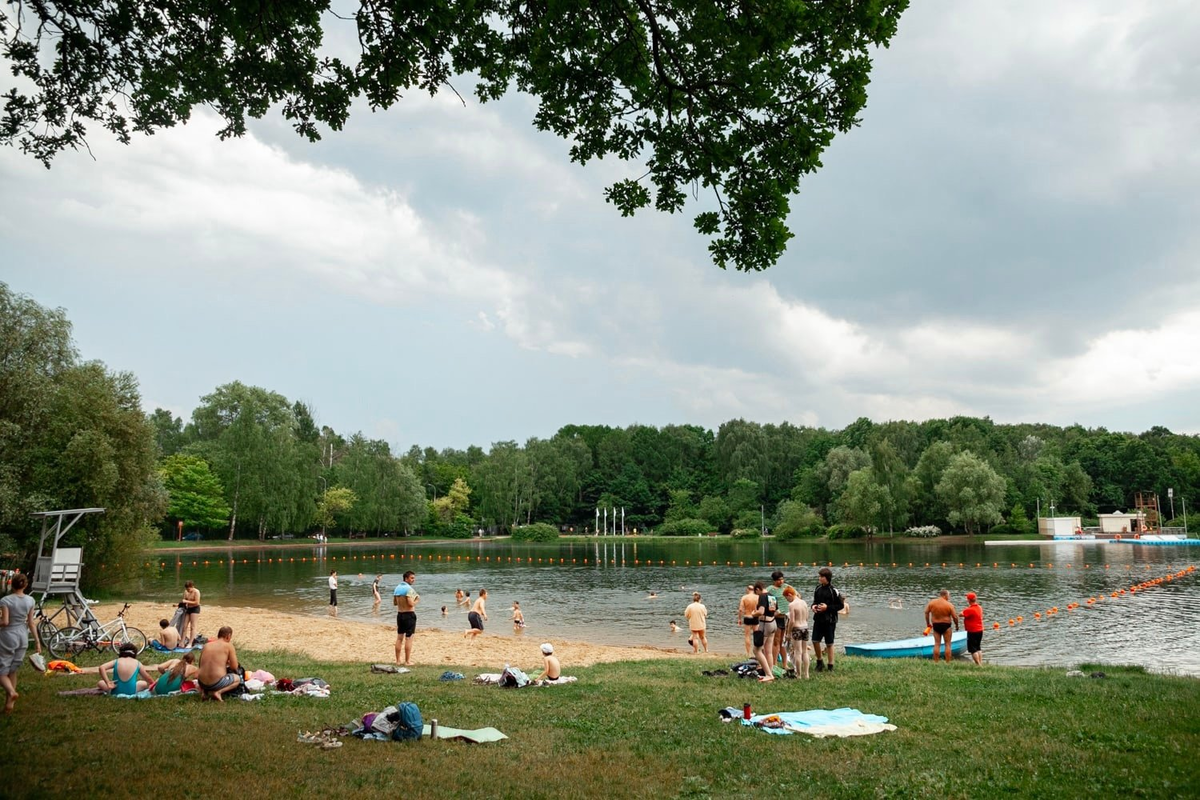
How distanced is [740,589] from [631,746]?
3394 centimetres

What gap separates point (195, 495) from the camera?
77.1m

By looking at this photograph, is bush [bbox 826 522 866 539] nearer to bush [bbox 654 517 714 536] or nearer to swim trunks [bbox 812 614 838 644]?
bush [bbox 654 517 714 536]

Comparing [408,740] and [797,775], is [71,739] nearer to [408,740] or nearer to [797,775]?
[408,740]

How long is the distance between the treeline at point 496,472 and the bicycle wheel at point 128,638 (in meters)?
14.0

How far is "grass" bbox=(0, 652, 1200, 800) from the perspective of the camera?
277 inches

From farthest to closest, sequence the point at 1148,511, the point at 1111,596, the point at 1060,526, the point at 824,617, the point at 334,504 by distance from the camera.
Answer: the point at 1148,511 < the point at 334,504 < the point at 1060,526 < the point at 1111,596 < the point at 824,617

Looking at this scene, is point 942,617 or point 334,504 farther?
point 334,504

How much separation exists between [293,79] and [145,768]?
7675 mm

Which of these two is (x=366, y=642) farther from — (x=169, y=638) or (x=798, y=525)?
(x=798, y=525)

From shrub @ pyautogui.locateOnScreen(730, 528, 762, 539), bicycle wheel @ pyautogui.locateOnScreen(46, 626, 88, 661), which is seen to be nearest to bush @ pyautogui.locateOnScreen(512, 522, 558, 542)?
shrub @ pyautogui.locateOnScreen(730, 528, 762, 539)

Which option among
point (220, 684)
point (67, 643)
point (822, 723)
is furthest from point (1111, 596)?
point (67, 643)

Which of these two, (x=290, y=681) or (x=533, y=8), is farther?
(x=290, y=681)

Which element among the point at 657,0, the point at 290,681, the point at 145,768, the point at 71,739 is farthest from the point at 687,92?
the point at 290,681

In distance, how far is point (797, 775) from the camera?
7637mm
